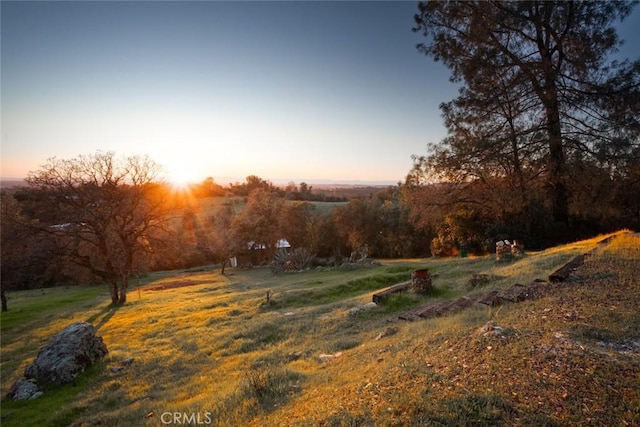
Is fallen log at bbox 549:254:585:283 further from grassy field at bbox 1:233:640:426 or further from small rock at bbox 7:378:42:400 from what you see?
small rock at bbox 7:378:42:400

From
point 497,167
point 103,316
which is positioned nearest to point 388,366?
point 497,167

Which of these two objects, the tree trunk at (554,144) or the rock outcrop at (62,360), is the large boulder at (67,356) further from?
the tree trunk at (554,144)

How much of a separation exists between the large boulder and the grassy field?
41cm

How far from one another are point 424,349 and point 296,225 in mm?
37344

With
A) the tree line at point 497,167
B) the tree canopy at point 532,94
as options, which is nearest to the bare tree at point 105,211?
the tree line at point 497,167

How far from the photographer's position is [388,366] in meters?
4.75

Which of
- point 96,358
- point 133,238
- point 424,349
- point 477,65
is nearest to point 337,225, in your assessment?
point 133,238

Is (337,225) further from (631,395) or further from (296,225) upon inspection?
(631,395)

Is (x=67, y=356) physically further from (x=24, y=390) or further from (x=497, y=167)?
(x=497, y=167)

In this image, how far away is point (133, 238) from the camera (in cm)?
2202

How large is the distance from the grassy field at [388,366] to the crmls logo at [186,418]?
2cm

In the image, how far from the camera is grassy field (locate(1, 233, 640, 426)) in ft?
10.8

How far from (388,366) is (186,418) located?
3.01 meters

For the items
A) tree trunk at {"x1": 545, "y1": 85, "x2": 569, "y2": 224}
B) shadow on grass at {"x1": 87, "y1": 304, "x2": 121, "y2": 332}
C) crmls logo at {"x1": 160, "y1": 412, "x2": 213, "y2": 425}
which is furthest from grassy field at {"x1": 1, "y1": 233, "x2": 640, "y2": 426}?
tree trunk at {"x1": 545, "y1": 85, "x2": 569, "y2": 224}
